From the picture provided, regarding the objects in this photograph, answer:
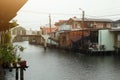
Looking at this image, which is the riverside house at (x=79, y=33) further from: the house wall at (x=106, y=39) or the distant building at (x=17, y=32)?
the distant building at (x=17, y=32)

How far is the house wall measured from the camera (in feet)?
131

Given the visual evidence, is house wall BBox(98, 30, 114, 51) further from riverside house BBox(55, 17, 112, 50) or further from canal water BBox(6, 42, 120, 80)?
canal water BBox(6, 42, 120, 80)

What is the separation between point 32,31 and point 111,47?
76.2m

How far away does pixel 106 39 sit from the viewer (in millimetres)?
39969

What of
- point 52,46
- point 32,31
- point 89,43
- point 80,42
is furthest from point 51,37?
point 32,31

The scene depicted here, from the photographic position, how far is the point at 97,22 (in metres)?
56.3

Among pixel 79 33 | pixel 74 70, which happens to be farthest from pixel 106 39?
pixel 74 70

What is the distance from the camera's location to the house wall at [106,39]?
39844 mm

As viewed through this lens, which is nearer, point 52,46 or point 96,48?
point 96,48

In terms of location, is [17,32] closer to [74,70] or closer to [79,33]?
[79,33]

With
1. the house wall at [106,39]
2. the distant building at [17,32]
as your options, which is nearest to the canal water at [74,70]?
the house wall at [106,39]

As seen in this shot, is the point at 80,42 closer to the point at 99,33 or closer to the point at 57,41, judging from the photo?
the point at 99,33

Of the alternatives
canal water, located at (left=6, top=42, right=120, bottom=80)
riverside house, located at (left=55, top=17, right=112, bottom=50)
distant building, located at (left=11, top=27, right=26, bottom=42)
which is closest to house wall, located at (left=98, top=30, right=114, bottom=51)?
riverside house, located at (left=55, top=17, right=112, bottom=50)

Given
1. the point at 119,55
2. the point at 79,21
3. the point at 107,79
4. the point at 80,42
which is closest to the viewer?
the point at 107,79
